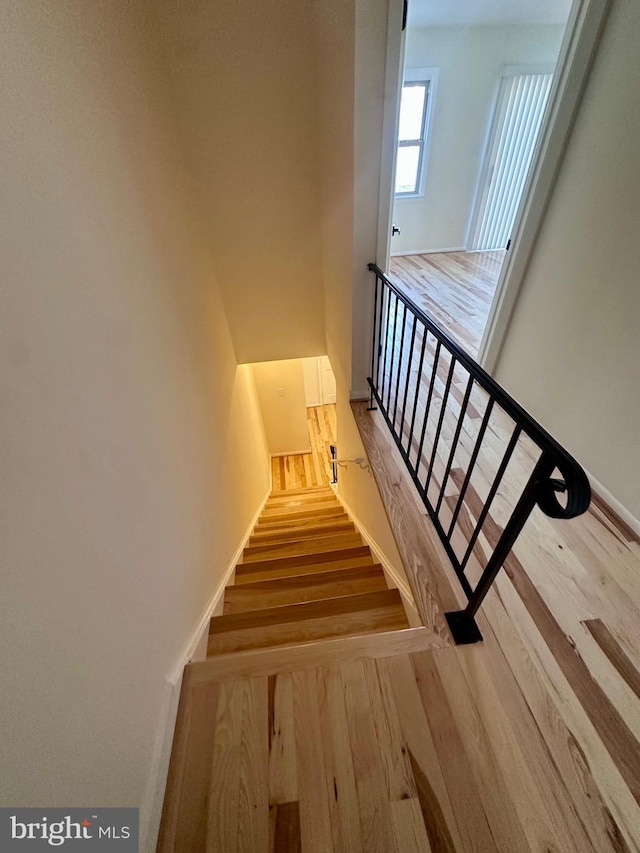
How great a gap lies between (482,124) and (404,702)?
20.3 feet

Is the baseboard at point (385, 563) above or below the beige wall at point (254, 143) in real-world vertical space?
below

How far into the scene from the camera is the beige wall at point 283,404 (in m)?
5.21

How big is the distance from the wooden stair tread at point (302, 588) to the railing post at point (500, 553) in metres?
0.73

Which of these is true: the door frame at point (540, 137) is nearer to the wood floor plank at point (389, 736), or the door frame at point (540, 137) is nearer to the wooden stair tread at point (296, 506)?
the wood floor plank at point (389, 736)

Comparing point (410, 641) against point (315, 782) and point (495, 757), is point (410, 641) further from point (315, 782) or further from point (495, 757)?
point (315, 782)

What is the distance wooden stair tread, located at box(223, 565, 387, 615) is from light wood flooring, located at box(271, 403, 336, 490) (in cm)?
362

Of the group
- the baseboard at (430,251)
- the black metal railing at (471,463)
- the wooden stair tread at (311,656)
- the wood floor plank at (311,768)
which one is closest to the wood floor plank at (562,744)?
the black metal railing at (471,463)

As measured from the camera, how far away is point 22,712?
0.57 meters

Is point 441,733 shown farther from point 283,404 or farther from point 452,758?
point 283,404

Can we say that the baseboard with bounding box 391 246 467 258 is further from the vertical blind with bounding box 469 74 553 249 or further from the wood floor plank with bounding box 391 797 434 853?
the wood floor plank with bounding box 391 797 434 853

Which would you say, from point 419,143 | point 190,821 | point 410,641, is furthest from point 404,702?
point 419,143

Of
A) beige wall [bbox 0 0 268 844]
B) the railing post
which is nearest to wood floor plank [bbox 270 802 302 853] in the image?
beige wall [bbox 0 0 268 844]

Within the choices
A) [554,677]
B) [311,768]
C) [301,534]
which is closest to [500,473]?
[554,677]

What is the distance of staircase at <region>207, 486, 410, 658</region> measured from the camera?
1.46 meters
